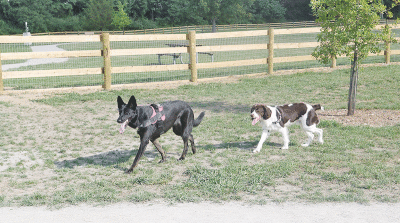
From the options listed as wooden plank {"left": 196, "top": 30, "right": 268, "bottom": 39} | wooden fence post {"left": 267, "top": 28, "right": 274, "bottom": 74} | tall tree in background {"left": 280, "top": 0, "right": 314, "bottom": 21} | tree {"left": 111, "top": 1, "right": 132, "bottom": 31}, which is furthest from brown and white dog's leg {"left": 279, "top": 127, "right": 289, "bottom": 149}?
tall tree in background {"left": 280, "top": 0, "right": 314, "bottom": 21}

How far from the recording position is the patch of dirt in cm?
787

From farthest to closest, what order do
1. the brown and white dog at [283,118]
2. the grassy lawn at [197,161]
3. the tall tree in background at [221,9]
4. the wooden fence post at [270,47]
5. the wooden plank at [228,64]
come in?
the tall tree in background at [221,9]
the wooden fence post at [270,47]
the wooden plank at [228,64]
the brown and white dog at [283,118]
the grassy lawn at [197,161]

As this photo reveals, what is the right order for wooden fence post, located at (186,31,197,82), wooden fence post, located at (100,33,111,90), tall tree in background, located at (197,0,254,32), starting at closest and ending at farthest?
wooden fence post, located at (100,33,111,90) → wooden fence post, located at (186,31,197,82) → tall tree in background, located at (197,0,254,32)

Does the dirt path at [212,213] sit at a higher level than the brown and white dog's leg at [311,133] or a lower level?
lower

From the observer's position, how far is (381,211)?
13.4 feet

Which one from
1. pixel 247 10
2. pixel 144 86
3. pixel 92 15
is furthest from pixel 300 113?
pixel 247 10

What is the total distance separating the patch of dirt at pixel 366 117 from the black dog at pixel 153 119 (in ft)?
11.7

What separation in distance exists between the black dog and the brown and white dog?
3.25 ft

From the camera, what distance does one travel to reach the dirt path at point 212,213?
3.95 meters

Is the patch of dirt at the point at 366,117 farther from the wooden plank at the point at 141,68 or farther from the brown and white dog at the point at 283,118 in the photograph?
the wooden plank at the point at 141,68

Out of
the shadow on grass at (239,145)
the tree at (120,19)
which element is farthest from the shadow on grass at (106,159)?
the tree at (120,19)

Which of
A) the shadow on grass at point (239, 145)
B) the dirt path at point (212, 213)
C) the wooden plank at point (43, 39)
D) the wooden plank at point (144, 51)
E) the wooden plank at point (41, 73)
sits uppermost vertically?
the wooden plank at point (43, 39)

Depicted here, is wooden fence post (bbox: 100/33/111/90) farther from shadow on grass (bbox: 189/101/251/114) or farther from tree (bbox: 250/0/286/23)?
tree (bbox: 250/0/286/23)

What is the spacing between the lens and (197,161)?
5.91 meters
